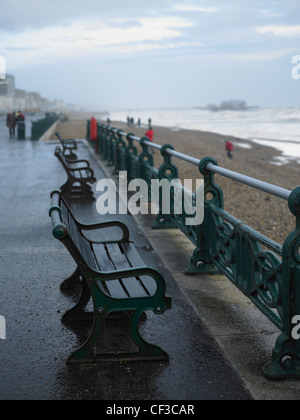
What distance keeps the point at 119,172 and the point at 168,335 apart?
9.21 metres

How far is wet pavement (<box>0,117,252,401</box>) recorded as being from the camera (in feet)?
11.3

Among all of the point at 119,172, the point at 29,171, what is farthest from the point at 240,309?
the point at 29,171

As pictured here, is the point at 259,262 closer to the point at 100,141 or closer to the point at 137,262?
the point at 137,262

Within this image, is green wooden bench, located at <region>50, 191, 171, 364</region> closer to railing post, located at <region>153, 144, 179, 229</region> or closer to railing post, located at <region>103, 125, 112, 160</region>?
railing post, located at <region>153, 144, 179, 229</region>

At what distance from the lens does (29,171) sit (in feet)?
53.4

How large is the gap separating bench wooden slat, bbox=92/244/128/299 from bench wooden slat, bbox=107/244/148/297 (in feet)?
0.14

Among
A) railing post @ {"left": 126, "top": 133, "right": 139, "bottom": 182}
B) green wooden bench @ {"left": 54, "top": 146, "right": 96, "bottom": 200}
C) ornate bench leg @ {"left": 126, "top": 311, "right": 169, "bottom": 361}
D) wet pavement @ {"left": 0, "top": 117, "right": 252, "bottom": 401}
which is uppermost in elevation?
railing post @ {"left": 126, "top": 133, "right": 139, "bottom": 182}

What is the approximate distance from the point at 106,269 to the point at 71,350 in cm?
69

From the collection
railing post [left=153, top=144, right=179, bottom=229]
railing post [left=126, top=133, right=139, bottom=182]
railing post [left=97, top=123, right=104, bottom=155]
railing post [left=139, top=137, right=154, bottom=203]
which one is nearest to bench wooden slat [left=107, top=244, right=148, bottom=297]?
railing post [left=153, top=144, right=179, bottom=229]

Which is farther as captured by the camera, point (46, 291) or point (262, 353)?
point (46, 291)

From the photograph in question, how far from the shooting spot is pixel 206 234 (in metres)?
5.58

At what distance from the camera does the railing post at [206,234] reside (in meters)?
5.38
